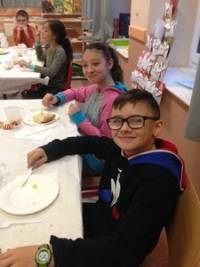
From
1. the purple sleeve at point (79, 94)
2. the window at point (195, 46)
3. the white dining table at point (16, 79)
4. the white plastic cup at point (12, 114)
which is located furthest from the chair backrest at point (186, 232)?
the white dining table at point (16, 79)

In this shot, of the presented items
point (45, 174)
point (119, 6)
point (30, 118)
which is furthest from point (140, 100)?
point (119, 6)

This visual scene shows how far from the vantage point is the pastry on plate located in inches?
54.8

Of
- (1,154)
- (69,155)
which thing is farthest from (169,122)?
(1,154)

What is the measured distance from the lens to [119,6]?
418 centimetres

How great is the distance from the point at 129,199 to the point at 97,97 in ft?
2.61

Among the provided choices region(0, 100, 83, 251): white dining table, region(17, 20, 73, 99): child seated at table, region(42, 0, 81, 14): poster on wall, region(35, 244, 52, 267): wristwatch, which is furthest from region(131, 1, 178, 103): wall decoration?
region(42, 0, 81, 14): poster on wall

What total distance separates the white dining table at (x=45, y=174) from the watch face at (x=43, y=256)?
2.4 inches

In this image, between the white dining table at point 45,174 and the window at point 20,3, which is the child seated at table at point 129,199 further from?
the window at point 20,3

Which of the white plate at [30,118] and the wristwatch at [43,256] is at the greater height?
the wristwatch at [43,256]

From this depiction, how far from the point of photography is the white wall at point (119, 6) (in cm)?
414

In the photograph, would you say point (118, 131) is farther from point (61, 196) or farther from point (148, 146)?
point (61, 196)

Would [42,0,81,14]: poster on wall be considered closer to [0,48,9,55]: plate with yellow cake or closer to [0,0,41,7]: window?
[0,0,41,7]: window

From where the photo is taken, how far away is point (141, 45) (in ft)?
8.28

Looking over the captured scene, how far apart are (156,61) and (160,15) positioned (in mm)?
548
